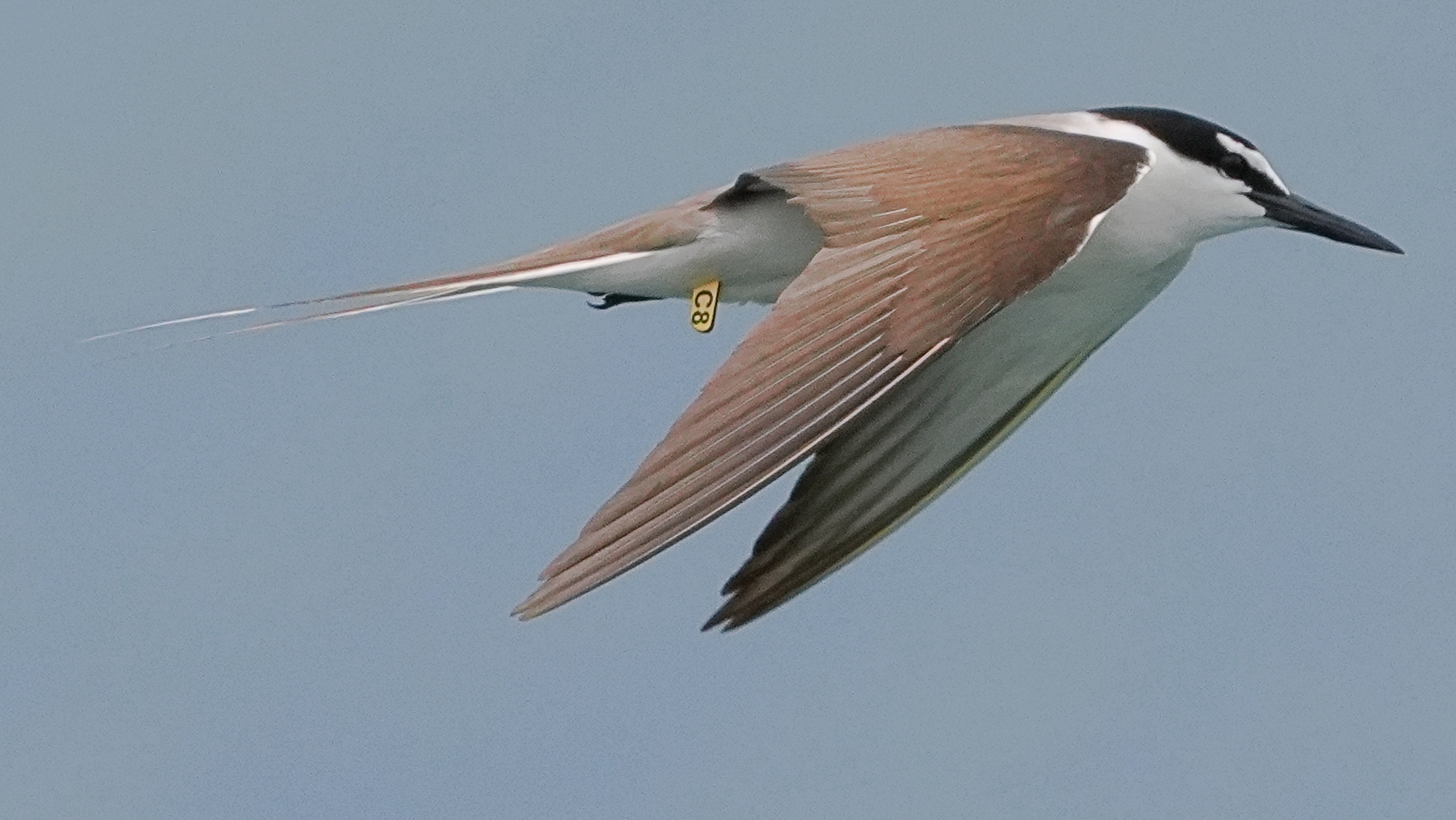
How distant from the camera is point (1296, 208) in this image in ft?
26.7

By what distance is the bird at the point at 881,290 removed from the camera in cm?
631

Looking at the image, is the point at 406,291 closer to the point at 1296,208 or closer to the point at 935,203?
the point at 935,203

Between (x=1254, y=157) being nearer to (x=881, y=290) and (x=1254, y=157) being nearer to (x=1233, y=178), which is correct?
(x=1233, y=178)

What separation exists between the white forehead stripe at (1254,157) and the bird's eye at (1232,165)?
1cm

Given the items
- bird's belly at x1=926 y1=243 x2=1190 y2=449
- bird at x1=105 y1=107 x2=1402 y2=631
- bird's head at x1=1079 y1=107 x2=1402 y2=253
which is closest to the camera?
bird at x1=105 y1=107 x2=1402 y2=631

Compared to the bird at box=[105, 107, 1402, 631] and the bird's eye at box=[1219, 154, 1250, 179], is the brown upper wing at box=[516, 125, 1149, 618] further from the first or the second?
the bird's eye at box=[1219, 154, 1250, 179]

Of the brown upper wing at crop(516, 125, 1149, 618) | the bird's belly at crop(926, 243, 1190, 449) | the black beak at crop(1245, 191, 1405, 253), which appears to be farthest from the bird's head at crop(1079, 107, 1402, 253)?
the brown upper wing at crop(516, 125, 1149, 618)

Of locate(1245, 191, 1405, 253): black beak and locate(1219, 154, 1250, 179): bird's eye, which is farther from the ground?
locate(1219, 154, 1250, 179): bird's eye

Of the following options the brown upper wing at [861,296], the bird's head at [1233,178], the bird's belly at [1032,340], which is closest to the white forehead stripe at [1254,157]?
the bird's head at [1233,178]

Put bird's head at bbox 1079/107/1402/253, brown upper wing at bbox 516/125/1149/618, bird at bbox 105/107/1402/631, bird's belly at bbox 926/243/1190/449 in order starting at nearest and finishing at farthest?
1. brown upper wing at bbox 516/125/1149/618
2. bird at bbox 105/107/1402/631
3. bird's head at bbox 1079/107/1402/253
4. bird's belly at bbox 926/243/1190/449

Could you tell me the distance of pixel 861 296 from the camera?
6.68 metres

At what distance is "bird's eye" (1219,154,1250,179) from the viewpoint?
8062 millimetres

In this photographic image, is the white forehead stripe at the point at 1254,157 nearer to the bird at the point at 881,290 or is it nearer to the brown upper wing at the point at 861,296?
the bird at the point at 881,290

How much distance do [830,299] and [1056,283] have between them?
1747 mm
